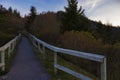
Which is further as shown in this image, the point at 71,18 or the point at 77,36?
the point at 71,18

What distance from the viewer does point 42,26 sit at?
59656 mm

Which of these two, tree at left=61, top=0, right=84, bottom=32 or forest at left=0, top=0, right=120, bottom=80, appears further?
tree at left=61, top=0, right=84, bottom=32

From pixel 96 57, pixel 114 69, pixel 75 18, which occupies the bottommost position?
pixel 114 69

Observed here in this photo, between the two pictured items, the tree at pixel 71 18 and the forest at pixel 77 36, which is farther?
the tree at pixel 71 18

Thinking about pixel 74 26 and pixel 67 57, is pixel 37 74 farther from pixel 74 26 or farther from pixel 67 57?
pixel 74 26

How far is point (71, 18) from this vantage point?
4772 centimetres

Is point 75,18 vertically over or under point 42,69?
over

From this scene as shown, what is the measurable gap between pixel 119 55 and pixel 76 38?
8.98 metres

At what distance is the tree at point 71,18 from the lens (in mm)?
46125

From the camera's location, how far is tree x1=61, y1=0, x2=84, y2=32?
46.1 m

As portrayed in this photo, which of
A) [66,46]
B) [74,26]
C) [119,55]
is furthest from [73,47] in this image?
[74,26]

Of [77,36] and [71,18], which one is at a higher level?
[71,18]

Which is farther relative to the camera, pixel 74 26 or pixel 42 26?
pixel 42 26

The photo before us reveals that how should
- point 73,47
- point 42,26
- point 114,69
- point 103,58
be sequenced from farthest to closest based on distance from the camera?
1. point 42,26
2. point 73,47
3. point 114,69
4. point 103,58
